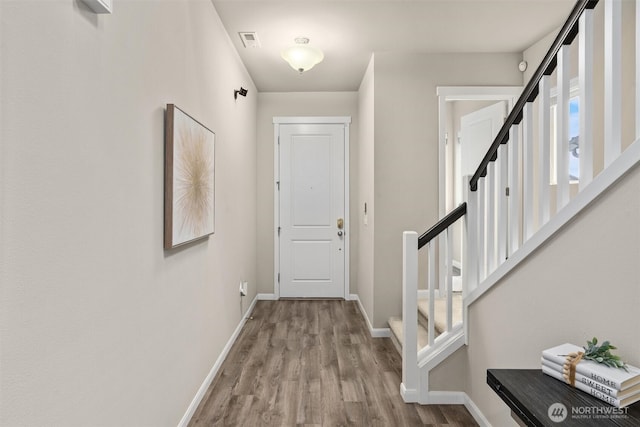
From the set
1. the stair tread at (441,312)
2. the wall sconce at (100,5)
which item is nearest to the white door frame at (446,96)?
the stair tread at (441,312)

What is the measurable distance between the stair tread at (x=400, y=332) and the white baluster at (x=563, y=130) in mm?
1741

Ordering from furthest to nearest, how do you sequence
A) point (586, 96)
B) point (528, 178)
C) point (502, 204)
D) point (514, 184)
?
1. point (502, 204)
2. point (514, 184)
3. point (528, 178)
4. point (586, 96)

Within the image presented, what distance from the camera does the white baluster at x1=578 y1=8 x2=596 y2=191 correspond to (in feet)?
4.75

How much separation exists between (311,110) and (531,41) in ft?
8.35

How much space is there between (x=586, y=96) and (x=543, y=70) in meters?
0.30

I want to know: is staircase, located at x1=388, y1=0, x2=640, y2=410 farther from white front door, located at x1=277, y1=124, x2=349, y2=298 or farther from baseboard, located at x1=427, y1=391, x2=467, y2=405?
white front door, located at x1=277, y1=124, x2=349, y2=298

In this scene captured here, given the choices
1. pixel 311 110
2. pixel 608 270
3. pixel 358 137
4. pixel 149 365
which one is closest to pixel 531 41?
pixel 358 137

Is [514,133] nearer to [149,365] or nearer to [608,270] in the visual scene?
[608,270]

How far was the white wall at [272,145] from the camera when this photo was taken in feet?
16.6

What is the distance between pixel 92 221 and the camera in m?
1.29

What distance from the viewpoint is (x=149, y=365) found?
1749 mm

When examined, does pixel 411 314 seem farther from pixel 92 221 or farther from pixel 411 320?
pixel 92 221

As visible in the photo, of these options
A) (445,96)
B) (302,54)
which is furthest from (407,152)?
(302,54)

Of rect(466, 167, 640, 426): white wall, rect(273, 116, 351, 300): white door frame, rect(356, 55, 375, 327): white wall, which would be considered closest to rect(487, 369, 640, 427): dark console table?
rect(466, 167, 640, 426): white wall
